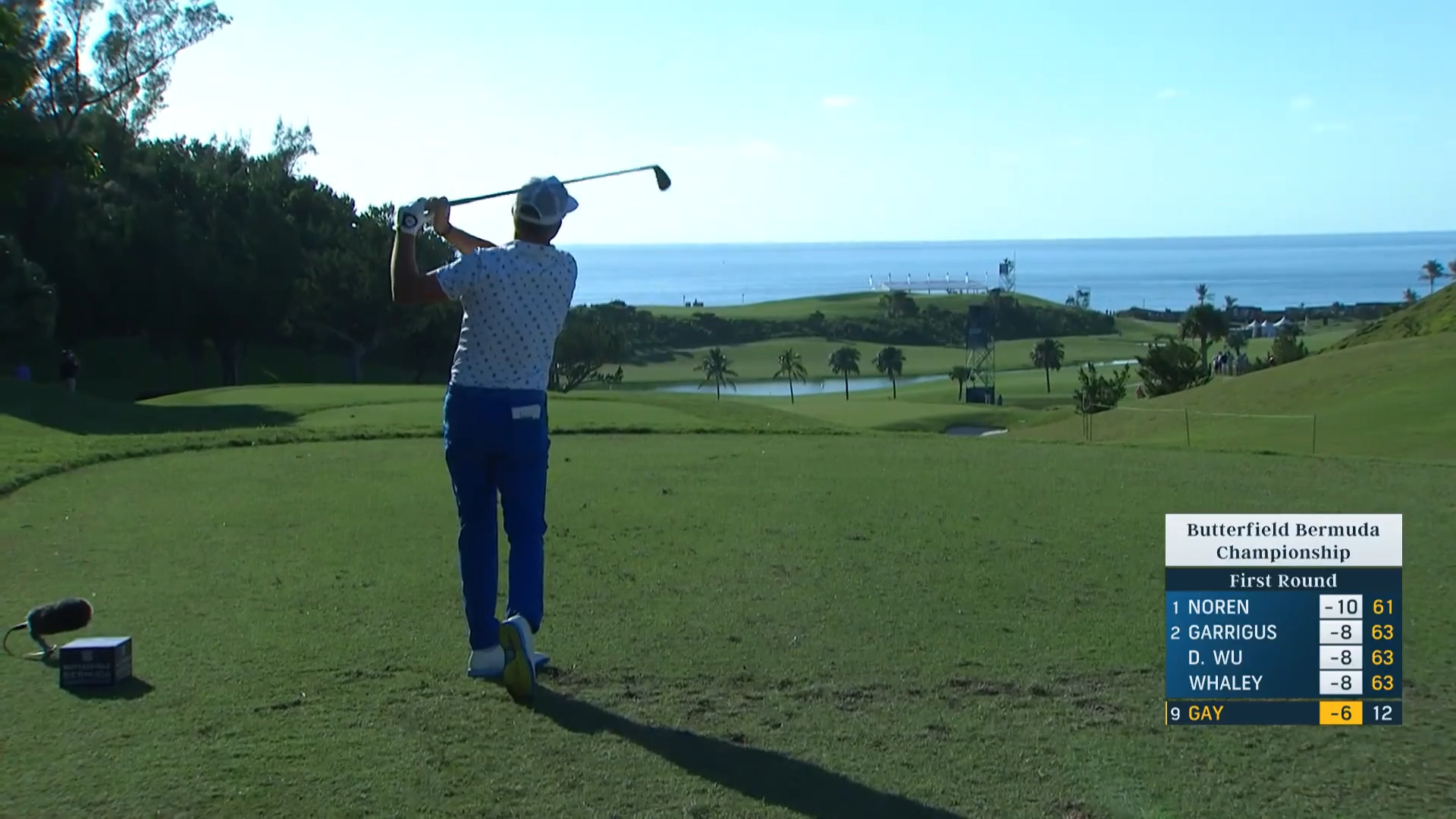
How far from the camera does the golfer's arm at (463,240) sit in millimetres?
6090

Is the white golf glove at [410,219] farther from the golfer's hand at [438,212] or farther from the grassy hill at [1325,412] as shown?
the grassy hill at [1325,412]

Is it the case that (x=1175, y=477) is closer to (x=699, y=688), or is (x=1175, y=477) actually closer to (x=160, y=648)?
(x=699, y=688)

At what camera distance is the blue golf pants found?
5.62 m

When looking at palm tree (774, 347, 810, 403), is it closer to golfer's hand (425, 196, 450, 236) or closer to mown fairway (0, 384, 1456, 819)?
mown fairway (0, 384, 1456, 819)

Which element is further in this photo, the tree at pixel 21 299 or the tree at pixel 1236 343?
the tree at pixel 1236 343

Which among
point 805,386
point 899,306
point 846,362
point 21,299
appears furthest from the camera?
point 899,306

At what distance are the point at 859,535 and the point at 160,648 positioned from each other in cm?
451

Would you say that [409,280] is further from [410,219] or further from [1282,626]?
[1282,626]

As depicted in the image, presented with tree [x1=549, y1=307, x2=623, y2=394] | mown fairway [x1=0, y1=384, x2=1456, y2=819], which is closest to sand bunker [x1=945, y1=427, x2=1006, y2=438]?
tree [x1=549, y1=307, x2=623, y2=394]

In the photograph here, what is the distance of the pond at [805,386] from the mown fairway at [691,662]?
102480 mm

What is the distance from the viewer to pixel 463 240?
Answer: 20.3 feet

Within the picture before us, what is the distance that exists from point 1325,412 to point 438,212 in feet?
84.4

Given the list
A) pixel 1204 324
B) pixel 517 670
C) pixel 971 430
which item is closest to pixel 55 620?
pixel 517 670

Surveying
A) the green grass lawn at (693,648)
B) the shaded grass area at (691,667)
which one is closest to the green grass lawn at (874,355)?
the green grass lawn at (693,648)
